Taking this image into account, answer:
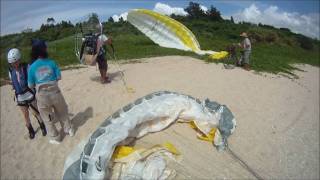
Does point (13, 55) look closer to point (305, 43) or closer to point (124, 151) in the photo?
point (124, 151)

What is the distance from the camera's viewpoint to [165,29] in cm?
1535

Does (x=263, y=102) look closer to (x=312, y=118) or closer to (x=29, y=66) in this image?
(x=312, y=118)

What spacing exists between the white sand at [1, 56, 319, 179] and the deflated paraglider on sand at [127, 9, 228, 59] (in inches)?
143

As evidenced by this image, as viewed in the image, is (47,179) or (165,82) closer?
(47,179)

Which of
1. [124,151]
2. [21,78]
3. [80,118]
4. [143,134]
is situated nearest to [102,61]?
[80,118]

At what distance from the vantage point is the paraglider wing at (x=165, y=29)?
589 inches

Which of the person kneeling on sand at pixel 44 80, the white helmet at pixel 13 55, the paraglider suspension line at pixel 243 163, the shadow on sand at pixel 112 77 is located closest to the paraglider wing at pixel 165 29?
the shadow on sand at pixel 112 77

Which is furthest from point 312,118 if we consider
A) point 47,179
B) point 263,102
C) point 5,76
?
point 5,76

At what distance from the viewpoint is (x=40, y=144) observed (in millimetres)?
6297

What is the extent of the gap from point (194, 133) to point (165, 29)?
9492mm

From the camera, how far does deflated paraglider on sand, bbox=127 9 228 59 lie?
14969mm

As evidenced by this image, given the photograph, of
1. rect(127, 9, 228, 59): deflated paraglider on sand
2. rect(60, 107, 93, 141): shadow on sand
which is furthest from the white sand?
rect(127, 9, 228, 59): deflated paraglider on sand

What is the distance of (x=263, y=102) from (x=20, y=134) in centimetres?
572

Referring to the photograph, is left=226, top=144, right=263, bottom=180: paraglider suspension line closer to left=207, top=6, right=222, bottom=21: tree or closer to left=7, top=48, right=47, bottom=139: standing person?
left=7, top=48, right=47, bottom=139: standing person
